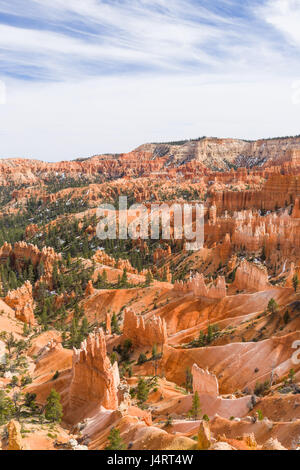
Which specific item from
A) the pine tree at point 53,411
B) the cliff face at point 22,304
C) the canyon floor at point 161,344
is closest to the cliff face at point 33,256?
the canyon floor at point 161,344

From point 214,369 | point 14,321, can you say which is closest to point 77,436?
point 214,369

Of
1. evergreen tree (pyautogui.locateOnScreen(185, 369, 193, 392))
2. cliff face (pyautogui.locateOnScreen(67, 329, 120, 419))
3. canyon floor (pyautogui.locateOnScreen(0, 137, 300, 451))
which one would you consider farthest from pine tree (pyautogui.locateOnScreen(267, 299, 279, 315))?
cliff face (pyautogui.locateOnScreen(67, 329, 120, 419))

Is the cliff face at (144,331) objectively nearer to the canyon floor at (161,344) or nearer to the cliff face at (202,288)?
the canyon floor at (161,344)

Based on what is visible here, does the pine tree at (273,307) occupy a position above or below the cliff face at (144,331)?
above

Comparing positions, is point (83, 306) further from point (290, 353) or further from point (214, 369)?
point (290, 353)

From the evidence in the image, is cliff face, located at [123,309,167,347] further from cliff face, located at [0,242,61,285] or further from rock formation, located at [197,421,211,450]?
cliff face, located at [0,242,61,285]

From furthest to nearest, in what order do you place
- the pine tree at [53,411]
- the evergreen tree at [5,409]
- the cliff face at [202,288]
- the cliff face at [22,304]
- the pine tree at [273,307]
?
the cliff face at [22,304] < the cliff face at [202,288] < the pine tree at [273,307] < the pine tree at [53,411] < the evergreen tree at [5,409]

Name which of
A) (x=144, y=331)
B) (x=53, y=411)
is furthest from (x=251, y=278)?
(x=53, y=411)
